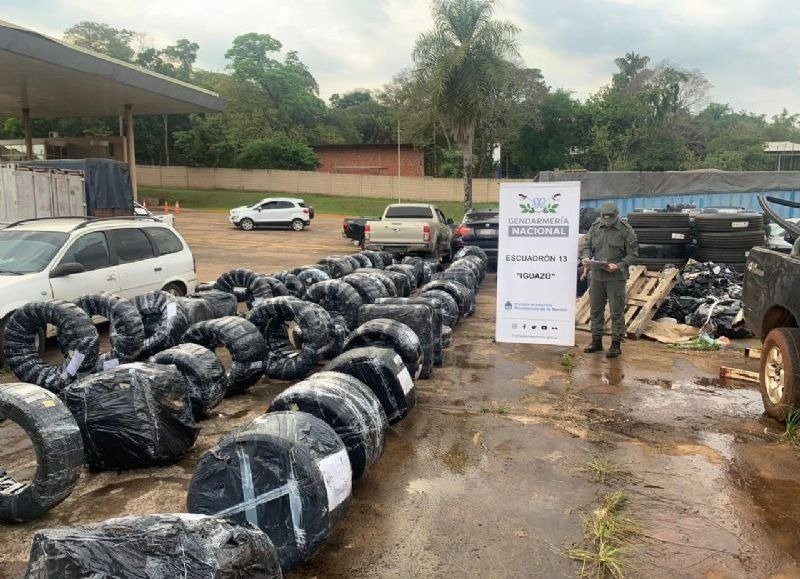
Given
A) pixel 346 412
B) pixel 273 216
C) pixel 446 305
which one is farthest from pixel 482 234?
pixel 273 216

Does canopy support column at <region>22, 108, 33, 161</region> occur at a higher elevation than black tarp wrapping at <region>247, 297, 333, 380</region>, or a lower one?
higher

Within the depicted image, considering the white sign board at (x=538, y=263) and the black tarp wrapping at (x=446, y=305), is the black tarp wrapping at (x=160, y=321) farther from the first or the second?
the white sign board at (x=538, y=263)

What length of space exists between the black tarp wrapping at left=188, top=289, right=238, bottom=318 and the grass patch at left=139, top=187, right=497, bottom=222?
107ft

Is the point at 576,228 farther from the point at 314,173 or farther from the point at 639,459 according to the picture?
the point at 314,173

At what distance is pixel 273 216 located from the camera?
1212 inches

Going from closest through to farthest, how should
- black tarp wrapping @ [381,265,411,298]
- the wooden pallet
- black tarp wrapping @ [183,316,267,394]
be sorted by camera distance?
1. black tarp wrapping @ [183,316,267,394]
2. the wooden pallet
3. black tarp wrapping @ [381,265,411,298]

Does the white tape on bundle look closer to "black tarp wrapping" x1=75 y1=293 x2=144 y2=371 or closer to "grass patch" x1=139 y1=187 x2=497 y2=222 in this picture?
"black tarp wrapping" x1=75 y1=293 x2=144 y2=371

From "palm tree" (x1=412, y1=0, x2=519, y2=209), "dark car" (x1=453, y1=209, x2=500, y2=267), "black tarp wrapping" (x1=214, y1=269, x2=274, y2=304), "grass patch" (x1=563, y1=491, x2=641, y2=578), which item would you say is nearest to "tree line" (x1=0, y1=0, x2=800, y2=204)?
"palm tree" (x1=412, y1=0, x2=519, y2=209)

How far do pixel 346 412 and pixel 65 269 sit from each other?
526 centimetres

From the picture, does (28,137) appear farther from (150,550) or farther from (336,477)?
(150,550)

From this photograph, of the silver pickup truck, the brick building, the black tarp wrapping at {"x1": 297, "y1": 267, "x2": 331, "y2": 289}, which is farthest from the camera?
the brick building

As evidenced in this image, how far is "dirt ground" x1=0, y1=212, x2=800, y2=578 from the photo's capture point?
360cm

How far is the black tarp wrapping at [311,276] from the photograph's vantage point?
34.9ft

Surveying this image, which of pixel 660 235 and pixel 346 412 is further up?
pixel 660 235
